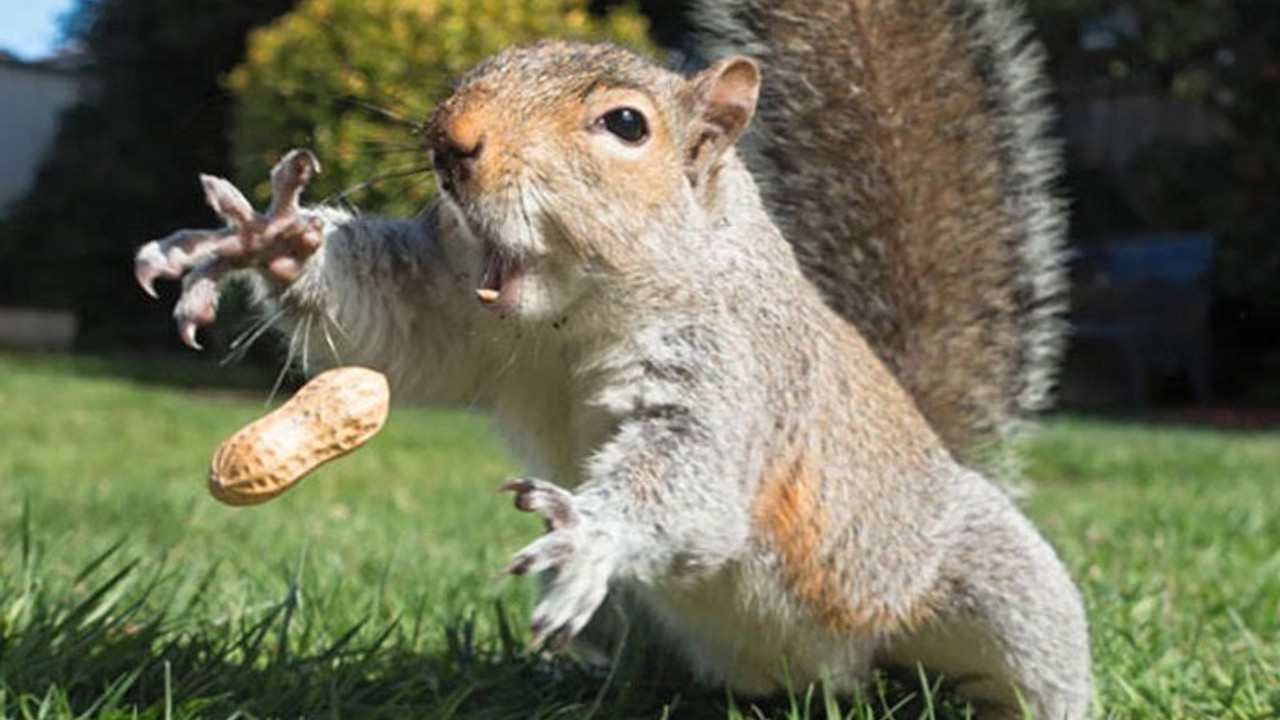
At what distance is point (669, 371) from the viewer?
4.02 feet

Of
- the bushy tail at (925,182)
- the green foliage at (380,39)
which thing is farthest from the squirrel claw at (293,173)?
the green foliage at (380,39)

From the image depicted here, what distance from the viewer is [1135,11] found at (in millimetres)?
7906

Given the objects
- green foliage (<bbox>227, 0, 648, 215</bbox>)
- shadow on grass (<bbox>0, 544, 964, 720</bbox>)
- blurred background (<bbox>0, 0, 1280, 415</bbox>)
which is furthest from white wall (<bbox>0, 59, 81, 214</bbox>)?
shadow on grass (<bbox>0, 544, 964, 720</bbox>)

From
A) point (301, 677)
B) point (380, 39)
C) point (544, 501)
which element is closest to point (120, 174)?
point (380, 39)

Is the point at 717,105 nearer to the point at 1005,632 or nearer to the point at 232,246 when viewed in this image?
the point at 232,246

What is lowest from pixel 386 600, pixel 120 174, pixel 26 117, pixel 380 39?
pixel 386 600

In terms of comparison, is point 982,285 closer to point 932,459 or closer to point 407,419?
point 932,459

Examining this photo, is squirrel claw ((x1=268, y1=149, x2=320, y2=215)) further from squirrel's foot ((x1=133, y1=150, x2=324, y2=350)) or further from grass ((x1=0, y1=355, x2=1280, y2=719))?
grass ((x1=0, y1=355, x2=1280, y2=719))

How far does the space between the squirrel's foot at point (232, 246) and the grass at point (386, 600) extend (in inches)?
10.6

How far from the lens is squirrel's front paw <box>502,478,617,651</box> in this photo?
38.6 inches

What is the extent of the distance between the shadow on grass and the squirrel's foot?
33 centimetres

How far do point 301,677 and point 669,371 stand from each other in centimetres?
48

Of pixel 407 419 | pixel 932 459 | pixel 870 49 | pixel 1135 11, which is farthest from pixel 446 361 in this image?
pixel 1135 11

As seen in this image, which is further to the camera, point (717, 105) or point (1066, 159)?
point (1066, 159)
